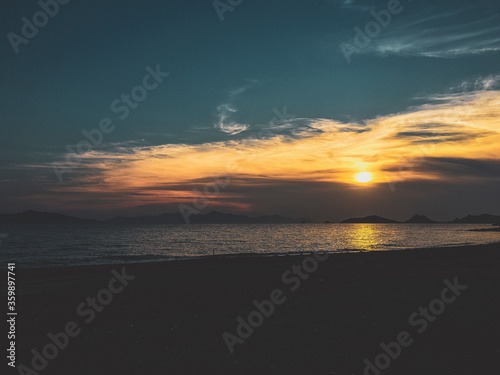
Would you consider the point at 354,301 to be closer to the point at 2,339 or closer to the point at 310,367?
the point at 310,367

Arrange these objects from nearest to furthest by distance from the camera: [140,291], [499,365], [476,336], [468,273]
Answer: [499,365] < [476,336] < [140,291] < [468,273]

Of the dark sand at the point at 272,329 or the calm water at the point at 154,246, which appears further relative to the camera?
the calm water at the point at 154,246

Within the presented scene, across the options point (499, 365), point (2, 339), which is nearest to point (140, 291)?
point (2, 339)

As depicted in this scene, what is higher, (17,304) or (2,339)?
(17,304)

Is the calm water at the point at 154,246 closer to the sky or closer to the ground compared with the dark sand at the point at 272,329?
closer to the sky

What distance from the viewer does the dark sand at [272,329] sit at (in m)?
8.86

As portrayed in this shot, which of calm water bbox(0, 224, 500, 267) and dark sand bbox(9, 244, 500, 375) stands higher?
calm water bbox(0, 224, 500, 267)

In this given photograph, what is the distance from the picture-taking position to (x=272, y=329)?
11.5 m

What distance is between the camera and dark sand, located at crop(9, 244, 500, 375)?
8861 millimetres

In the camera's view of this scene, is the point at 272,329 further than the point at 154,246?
No

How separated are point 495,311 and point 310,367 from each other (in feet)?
27.8

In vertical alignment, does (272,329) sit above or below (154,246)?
below

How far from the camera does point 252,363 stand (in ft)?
29.3

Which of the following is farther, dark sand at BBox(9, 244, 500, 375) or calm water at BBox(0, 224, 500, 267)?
calm water at BBox(0, 224, 500, 267)
